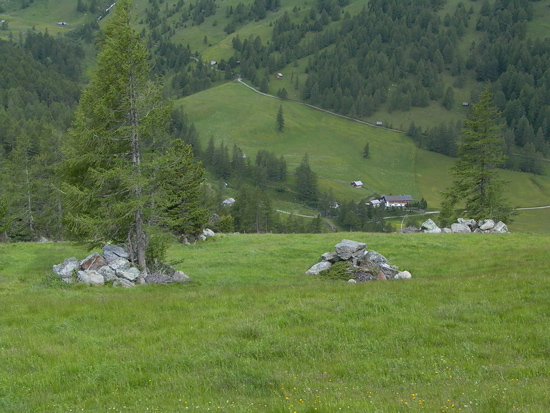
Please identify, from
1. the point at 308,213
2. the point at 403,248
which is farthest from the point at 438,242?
the point at 308,213

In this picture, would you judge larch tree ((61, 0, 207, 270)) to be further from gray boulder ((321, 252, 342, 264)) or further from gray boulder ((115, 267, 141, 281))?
gray boulder ((321, 252, 342, 264))

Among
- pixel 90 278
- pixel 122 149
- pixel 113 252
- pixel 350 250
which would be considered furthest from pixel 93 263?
pixel 350 250

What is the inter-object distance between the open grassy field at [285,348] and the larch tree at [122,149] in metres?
4.03

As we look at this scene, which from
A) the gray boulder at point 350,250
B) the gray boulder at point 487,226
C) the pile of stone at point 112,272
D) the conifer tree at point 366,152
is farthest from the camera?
the conifer tree at point 366,152

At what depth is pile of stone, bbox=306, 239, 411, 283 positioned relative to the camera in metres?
24.0

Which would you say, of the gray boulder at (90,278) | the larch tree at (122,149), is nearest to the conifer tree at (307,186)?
the larch tree at (122,149)

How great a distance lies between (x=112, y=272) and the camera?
23.3 meters

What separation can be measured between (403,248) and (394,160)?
17312cm

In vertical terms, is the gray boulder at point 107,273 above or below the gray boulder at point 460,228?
above

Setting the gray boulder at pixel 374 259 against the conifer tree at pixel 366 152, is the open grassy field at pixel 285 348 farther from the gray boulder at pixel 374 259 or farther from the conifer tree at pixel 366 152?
the conifer tree at pixel 366 152

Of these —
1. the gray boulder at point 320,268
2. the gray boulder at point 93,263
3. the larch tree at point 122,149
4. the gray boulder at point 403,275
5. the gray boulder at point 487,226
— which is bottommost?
the gray boulder at point 487,226

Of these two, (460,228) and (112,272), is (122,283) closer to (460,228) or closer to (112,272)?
(112,272)

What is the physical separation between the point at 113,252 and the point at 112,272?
74.7 inches

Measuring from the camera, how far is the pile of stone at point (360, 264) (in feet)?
78.7
